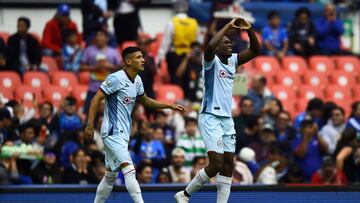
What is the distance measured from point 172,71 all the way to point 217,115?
794 cm

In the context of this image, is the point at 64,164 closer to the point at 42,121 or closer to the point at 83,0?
the point at 42,121

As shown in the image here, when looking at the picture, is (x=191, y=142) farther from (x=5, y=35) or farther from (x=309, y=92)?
(x=5, y=35)

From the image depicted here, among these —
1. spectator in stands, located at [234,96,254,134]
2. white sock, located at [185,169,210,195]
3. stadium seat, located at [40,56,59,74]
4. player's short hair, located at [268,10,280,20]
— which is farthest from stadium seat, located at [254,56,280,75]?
white sock, located at [185,169,210,195]

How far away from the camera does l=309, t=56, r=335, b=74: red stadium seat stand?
26359 millimetres

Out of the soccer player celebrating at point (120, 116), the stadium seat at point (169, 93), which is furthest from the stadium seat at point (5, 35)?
the soccer player celebrating at point (120, 116)

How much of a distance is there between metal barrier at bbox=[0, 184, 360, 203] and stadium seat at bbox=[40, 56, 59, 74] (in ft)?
21.3

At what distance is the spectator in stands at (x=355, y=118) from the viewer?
2288 centimetres

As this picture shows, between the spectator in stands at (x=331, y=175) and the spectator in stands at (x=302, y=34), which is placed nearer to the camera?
the spectator in stands at (x=331, y=175)

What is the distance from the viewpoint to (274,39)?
26.4 meters

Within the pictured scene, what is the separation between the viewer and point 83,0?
81.3 ft

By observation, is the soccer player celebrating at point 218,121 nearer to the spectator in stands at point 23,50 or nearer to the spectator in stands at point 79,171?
the spectator in stands at point 79,171

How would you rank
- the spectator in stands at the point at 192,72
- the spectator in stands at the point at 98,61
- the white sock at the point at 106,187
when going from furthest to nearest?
the spectator in stands at the point at 192,72 < the spectator in stands at the point at 98,61 < the white sock at the point at 106,187

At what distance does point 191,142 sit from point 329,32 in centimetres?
584

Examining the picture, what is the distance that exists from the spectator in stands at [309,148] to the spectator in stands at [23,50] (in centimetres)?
449
